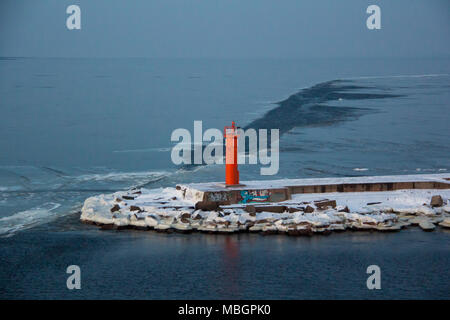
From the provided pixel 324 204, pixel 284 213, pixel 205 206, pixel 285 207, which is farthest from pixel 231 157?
pixel 324 204

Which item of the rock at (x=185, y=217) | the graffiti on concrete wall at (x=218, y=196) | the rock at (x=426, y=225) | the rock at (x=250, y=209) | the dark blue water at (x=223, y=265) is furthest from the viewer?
the graffiti on concrete wall at (x=218, y=196)

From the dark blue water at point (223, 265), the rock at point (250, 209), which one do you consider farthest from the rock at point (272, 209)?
the dark blue water at point (223, 265)

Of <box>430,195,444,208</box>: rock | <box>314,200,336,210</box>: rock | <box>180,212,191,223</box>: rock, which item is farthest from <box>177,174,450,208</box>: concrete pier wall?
<box>430,195,444,208</box>: rock

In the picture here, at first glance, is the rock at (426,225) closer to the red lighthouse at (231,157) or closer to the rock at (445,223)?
the rock at (445,223)

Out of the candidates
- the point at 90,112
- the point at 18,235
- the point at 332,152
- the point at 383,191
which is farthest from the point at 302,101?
the point at 18,235

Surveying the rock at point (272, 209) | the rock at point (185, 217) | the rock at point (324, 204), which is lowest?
the rock at point (185, 217)
